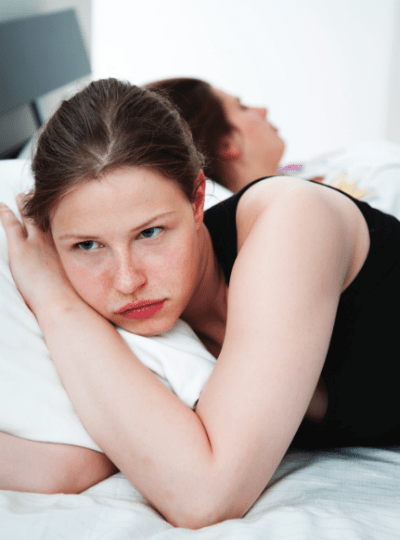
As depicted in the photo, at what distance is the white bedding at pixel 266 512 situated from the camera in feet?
1.89

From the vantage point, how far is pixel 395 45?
Result: 3.48m

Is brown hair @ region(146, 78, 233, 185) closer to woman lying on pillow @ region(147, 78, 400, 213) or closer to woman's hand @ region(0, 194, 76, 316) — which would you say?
woman lying on pillow @ region(147, 78, 400, 213)

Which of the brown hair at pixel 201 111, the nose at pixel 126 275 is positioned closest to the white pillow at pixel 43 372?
the nose at pixel 126 275

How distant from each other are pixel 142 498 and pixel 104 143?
0.54 meters

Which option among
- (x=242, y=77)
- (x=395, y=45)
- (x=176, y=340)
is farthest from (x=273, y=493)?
(x=395, y=45)

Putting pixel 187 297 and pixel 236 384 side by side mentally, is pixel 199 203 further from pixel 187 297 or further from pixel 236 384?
pixel 236 384

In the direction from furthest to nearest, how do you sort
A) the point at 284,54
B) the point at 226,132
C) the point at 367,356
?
the point at 284,54 < the point at 226,132 < the point at 367,356

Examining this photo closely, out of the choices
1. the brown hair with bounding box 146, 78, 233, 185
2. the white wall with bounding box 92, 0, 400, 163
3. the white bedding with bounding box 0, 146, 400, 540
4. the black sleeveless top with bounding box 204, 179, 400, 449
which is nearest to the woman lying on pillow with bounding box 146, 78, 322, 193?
the brown hair with bounding box 146, 78, 233, 185

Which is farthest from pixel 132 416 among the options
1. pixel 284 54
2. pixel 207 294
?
pixel 284 54

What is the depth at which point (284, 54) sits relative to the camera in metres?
3.54

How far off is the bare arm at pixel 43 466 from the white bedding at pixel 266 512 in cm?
2

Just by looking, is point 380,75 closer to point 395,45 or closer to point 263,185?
point 395,45

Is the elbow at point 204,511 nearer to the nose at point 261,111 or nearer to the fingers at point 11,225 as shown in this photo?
the fingers at point 11,225

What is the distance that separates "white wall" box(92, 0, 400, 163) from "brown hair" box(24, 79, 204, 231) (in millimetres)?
2476
